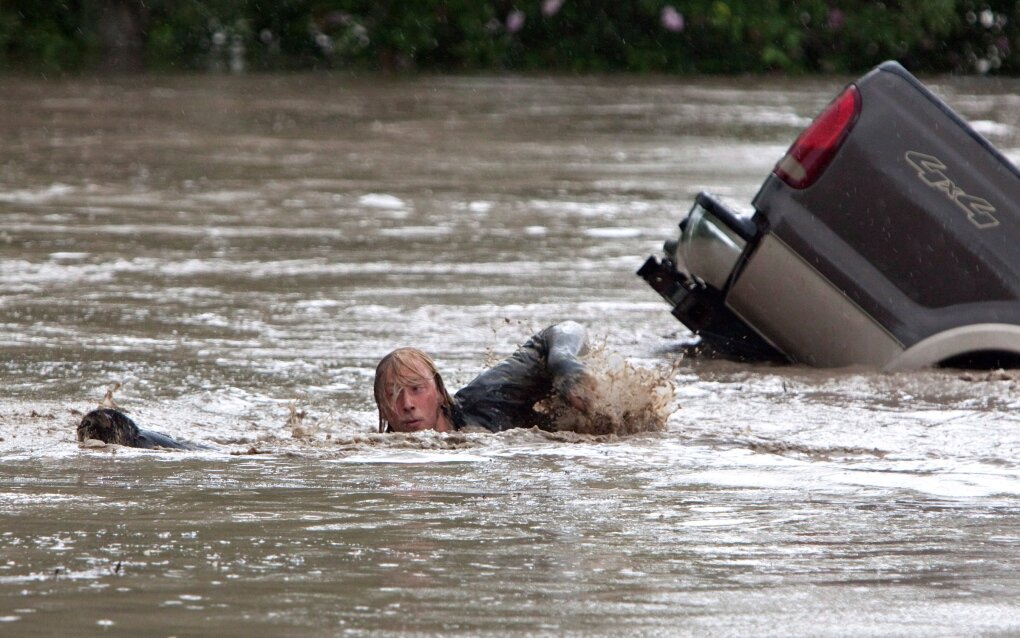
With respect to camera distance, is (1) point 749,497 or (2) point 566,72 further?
(2) point 566,72

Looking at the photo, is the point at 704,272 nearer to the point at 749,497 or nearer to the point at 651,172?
the point at 749,497

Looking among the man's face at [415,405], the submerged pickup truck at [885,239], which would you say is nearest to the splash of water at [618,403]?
the man's face at [415,405]

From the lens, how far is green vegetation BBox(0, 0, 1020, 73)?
27.2m

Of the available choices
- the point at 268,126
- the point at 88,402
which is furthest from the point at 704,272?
the point at 268,126

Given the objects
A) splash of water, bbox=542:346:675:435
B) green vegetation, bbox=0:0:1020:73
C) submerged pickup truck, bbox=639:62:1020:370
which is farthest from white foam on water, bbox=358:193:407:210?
green vegetation, bbox=0:0:1020:73

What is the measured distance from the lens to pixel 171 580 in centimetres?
436

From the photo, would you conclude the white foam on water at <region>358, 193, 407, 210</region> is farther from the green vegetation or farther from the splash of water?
the green vegetation

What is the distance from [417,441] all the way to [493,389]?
71 centimetres

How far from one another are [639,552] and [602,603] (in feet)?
1.84

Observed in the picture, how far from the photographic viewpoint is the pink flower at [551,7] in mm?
27844

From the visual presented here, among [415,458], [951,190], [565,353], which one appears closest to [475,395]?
[565,353]

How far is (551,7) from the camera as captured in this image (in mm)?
27844

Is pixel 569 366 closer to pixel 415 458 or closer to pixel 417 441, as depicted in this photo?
pixel 417 441

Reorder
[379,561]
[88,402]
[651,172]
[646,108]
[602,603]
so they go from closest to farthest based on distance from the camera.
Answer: [602,603], [379,561], [88,402], [651,172], [646,108]
